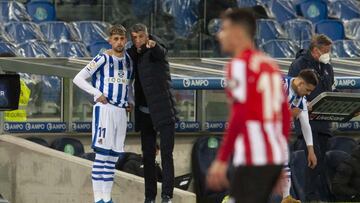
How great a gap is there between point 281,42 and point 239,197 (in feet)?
48.3

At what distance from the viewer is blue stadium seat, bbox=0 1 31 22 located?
20688 millimetres

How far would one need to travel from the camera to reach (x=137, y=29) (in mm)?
11000

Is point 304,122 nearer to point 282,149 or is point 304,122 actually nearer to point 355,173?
point 355,173

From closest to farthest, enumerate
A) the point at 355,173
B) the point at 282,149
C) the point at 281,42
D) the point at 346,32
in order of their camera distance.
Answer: the point at 282,149, the point at 355,173, the point at 281,42, the point at 346,32

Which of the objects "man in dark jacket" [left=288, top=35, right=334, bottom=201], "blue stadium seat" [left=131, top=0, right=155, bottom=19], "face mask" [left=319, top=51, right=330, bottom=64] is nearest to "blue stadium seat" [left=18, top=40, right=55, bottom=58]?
"blue stadium seat" [left=131, top=0, right=155, bottom=19]

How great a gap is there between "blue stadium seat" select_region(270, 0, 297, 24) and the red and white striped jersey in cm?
1610

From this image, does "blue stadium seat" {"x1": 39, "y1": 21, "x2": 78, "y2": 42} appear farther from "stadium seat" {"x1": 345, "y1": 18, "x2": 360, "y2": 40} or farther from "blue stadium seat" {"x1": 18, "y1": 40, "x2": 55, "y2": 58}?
"stadium seat" {"x1": 345, "y1": 18, "x2": 360, "y2": 40}

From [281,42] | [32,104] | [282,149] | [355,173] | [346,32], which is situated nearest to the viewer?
[282,149]

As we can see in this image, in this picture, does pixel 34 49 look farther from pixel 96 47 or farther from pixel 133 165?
pixel 133 165

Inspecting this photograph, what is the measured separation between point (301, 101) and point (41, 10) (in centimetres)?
1050

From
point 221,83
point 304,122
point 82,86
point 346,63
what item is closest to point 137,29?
point 82,86

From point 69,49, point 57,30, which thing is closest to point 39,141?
point 69,49

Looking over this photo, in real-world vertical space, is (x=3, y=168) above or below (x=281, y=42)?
below

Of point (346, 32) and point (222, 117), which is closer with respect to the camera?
point (222, 117)
